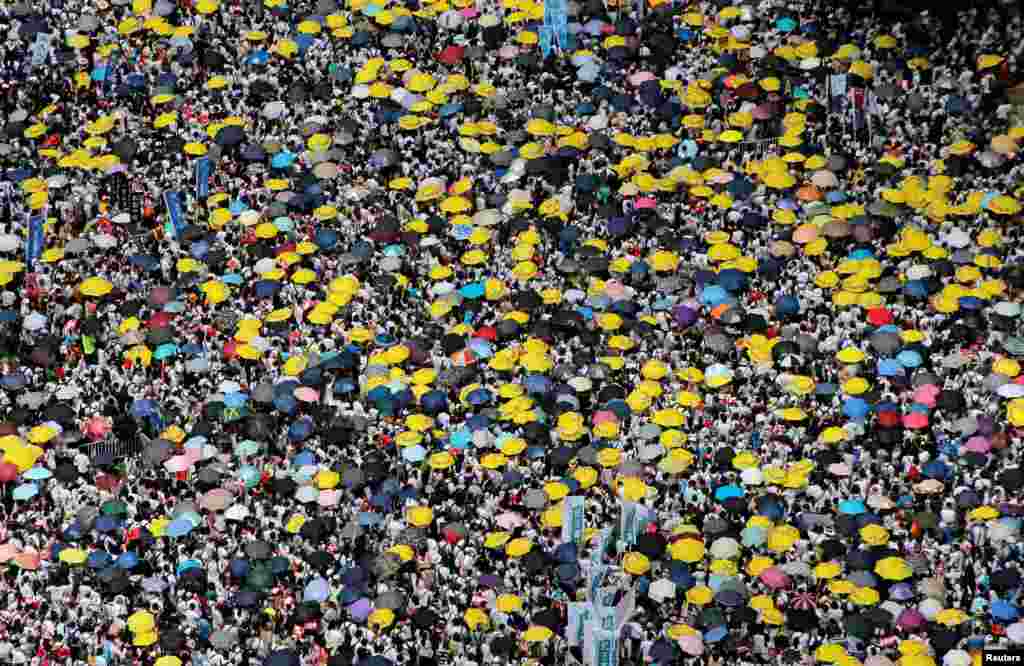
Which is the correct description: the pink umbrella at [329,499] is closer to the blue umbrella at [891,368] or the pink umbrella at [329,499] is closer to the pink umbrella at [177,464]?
the pink umbrella at [177,464]

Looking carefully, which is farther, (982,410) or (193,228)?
(193,228)

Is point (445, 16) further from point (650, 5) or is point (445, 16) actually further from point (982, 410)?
point (982, 410)

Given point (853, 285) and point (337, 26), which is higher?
point (337, 26)

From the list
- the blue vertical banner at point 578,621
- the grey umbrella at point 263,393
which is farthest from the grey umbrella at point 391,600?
the grey umbrella at point 263,393

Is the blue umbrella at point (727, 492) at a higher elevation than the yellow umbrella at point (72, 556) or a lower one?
higher

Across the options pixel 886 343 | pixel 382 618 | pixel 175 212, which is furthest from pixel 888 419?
pixel 175 212

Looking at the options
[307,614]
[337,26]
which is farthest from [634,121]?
[307,614]

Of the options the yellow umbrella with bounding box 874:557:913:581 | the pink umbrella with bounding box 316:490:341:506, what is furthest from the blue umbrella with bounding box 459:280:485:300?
the yellow umbrella with bounding box 874:557:913:581
